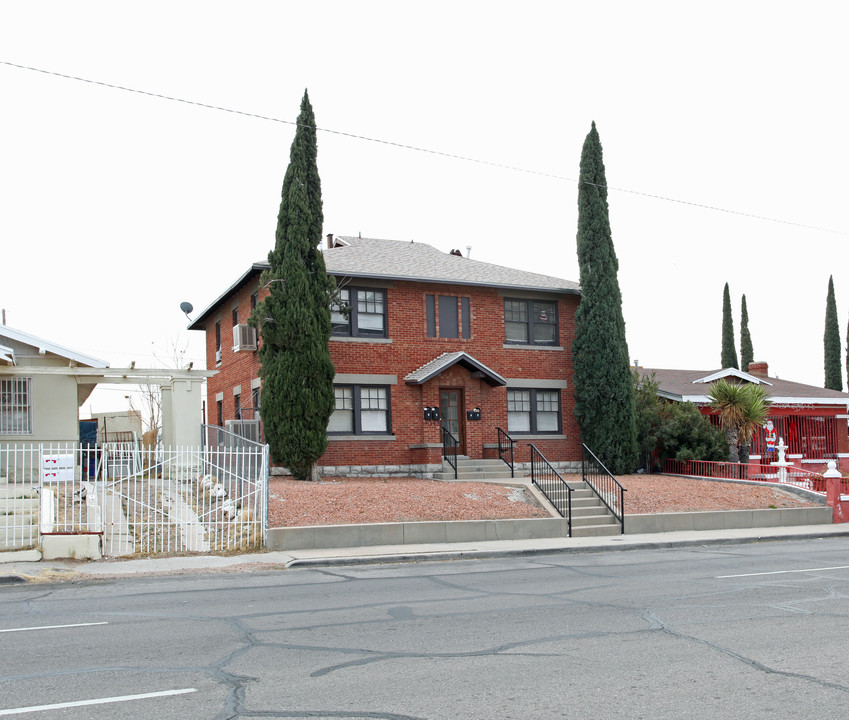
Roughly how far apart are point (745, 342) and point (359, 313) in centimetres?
3884

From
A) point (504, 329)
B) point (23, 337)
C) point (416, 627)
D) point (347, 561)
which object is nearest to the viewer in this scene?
point (416, 627)

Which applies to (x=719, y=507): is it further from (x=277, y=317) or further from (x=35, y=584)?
(x=35, y=584)

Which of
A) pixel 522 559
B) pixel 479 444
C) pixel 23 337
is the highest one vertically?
pixel 23 337

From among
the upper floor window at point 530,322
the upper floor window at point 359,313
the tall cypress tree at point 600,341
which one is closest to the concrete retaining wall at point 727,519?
the tall cypress tree at point 600,341

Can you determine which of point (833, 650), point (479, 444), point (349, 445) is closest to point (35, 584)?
→ point (833, 650)

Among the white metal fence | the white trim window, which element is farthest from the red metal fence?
the white trim window

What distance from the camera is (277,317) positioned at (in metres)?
22.2

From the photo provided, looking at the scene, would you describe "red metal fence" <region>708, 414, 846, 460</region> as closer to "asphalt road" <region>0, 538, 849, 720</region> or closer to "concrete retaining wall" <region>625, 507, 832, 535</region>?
"concrete retaining wall" <region>625, 507, 832, 535</region>

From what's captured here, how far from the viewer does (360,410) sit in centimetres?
2481

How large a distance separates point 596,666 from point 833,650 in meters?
2.33

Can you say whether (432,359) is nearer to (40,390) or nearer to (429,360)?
(429,360)

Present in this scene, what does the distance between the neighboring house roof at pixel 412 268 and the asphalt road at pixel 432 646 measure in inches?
522

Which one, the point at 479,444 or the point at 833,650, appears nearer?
the point at 833,650

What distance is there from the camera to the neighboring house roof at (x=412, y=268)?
25047mm
